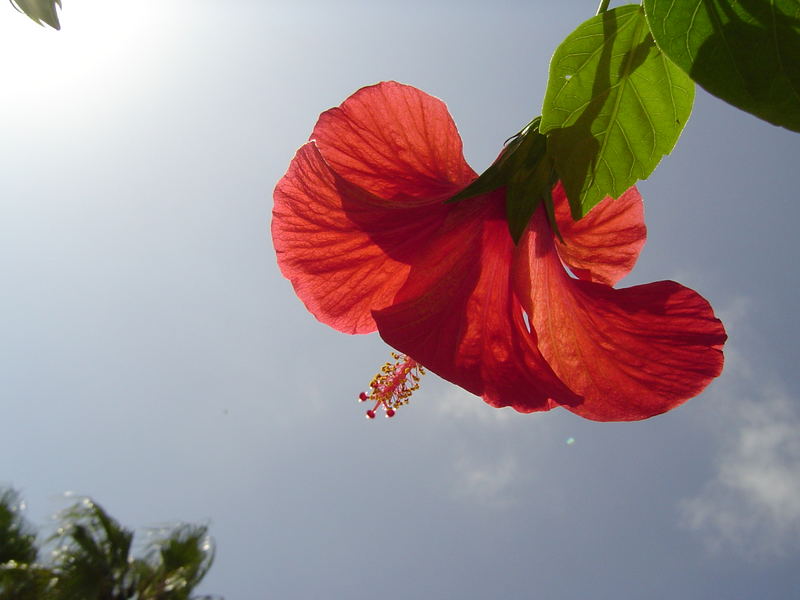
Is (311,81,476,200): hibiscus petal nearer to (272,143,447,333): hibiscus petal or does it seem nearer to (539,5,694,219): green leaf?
(272,143,447,333): hibiscus petal

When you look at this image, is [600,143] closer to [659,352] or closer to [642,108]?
[642,108]

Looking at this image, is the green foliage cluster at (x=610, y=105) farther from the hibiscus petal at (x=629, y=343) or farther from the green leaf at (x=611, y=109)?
the hibiscus petal at (x=629, y=343)

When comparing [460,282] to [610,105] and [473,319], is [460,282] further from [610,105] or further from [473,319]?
[610,105]

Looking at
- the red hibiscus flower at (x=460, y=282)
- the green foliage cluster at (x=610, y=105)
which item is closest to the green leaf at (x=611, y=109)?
the green foliage cluster at (x=610, y=105)

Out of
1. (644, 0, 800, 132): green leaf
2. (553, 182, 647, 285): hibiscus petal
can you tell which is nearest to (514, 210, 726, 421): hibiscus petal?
(553, 182, 647, 285): hibiscus petal

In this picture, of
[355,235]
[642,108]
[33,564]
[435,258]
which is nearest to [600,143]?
[642,108]

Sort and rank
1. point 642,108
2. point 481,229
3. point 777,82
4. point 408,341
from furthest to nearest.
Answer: point 481,229 → point 408,341 → point 642,108 → point 777,82
